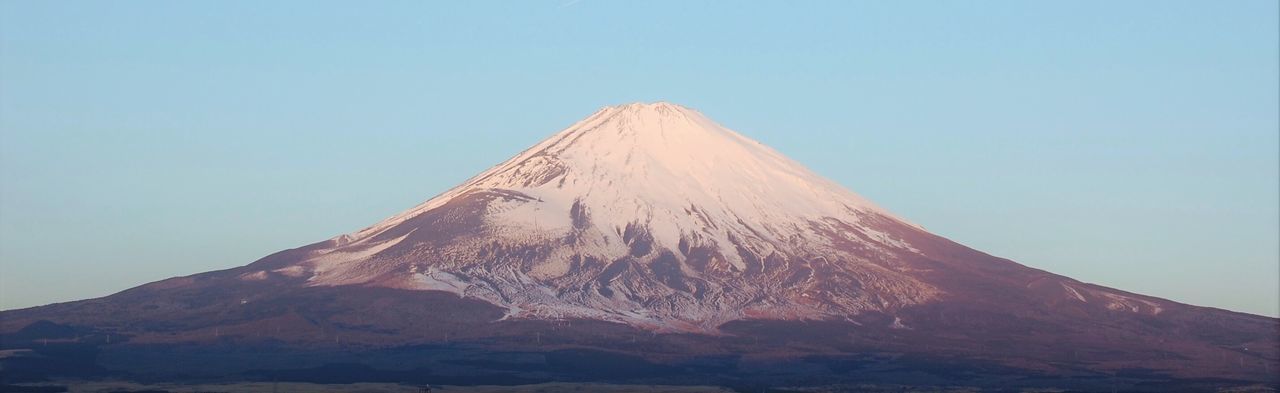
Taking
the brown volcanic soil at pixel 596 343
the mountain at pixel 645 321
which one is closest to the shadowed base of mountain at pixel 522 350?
the brown volcanic soil at pixel 596 343

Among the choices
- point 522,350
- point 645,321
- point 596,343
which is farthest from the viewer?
point 645,321

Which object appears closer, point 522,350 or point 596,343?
point 522,350

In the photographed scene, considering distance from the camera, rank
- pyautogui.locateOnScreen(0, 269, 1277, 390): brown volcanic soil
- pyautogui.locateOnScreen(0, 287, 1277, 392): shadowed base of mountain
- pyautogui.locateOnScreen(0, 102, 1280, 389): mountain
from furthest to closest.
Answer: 1. pyautogui.locateOnScreen(0, 102, 1280, 389): mountain
2. pyautogui.locateOnScreen(0, 269, 1277, 390): brown volcanic soil
3. pyautogui.locateOnScreen(0, 287, 1277, 392): shadowed base of mountain

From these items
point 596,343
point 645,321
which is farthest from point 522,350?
point 645,321

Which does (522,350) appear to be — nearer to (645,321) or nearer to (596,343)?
(596,343)

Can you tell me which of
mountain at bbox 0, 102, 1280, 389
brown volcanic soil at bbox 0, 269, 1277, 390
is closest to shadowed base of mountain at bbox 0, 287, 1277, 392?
brown volcanic soil at bbox 0, 269, 1277, 390

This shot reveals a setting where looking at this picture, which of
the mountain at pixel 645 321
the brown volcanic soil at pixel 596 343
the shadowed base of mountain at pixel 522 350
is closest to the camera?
the shadowed base of mountain at pixel 522 350

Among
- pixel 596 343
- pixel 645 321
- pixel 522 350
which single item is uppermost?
pixel 645 321

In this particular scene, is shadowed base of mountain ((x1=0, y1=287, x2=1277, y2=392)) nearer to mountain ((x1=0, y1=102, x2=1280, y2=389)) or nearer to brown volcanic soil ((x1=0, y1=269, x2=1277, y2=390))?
brown volcanic soil ((x1=0, y1=269, x2=1277, y2=390))

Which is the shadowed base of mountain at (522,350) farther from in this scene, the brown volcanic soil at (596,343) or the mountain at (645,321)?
the mountain at (645,321)

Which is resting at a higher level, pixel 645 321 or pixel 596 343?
pixel 645 321
